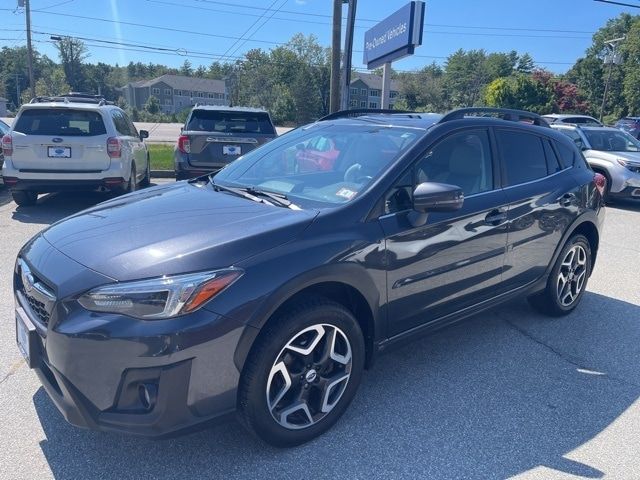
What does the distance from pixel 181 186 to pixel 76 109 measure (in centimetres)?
530

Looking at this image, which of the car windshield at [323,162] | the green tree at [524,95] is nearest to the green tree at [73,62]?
the green tree at [524,95]

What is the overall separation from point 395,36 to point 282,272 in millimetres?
13867

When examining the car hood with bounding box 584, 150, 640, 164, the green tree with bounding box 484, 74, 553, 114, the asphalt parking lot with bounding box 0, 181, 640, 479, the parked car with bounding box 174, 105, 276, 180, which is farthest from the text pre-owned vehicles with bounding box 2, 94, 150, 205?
the green tree with bounding box 484, 74, 553, 114

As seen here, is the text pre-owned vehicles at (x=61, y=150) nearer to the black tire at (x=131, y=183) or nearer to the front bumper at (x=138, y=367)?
the black tire at (x=131, y=183)

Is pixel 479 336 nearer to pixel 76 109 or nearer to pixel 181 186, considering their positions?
pixel 181 186

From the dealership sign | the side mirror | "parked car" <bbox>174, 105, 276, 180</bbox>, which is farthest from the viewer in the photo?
the dealership sign

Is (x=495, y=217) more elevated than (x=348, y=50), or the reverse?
(x=348, y=50)

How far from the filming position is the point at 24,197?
844 centimetres

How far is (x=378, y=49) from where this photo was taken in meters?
16.4

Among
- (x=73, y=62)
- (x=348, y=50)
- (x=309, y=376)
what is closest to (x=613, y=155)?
(x=348, y=50)

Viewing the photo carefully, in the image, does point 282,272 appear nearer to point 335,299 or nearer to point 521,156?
point 335,299

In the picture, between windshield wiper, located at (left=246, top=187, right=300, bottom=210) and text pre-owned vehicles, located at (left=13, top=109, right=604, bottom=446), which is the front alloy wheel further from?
windshield wiper, located at (left=246, top=187, right=300, bottom=210)

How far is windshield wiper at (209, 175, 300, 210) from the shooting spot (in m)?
3.03

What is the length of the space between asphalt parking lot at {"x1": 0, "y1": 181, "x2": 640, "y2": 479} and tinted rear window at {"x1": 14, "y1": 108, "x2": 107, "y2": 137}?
428 cm
